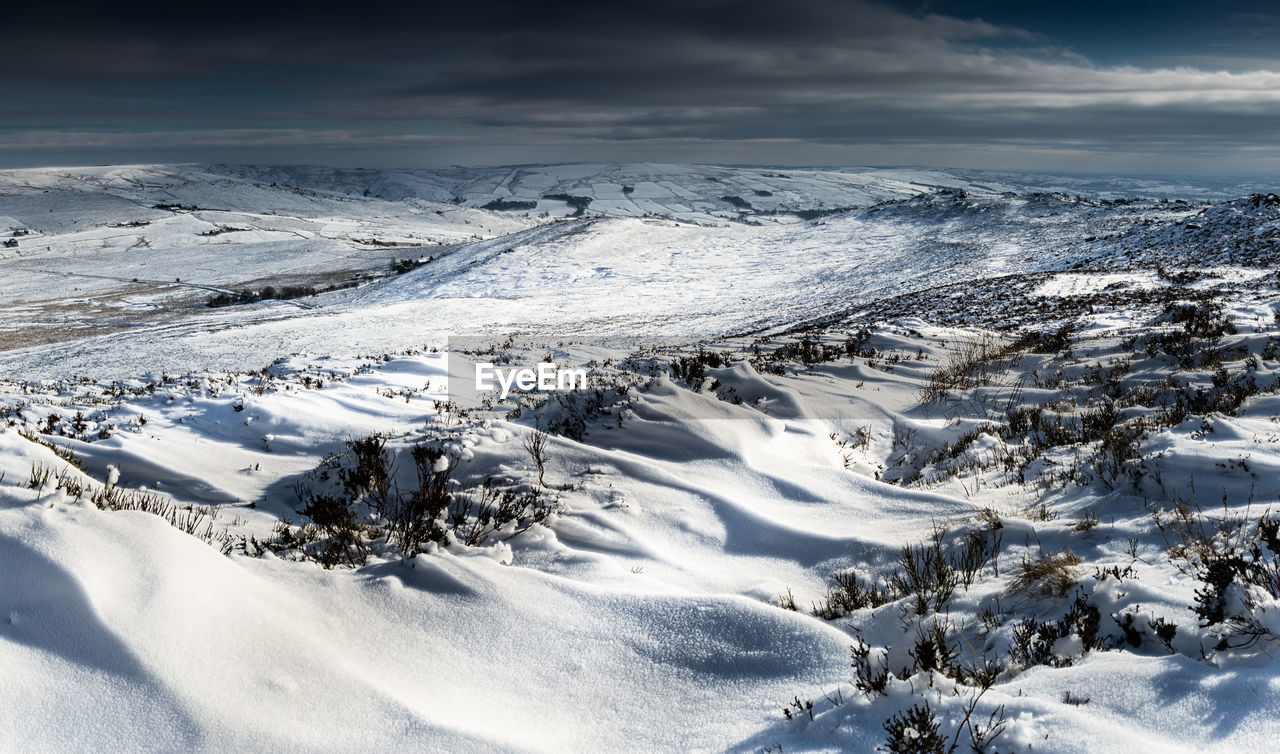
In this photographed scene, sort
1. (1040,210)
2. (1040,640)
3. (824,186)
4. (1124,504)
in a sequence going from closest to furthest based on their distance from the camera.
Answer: (1040,640) < (1124,504) < (1040,210) < (824,186)

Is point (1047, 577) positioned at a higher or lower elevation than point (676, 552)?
higher

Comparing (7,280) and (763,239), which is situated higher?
(763,239)

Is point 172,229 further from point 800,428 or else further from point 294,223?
point 800,428

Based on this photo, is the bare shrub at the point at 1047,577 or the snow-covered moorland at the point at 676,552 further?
the bare shrub at the point at 1047,577

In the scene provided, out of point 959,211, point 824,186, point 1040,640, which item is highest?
point 824,186

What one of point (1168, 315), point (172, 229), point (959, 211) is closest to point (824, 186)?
point (959, 211)

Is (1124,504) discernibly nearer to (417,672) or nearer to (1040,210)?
(417,672)

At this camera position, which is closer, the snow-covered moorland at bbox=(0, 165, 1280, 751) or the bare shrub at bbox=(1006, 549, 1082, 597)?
the snow-covered moorland at bbox=(0, 165, 1280, 751)

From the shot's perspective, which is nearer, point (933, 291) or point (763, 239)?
point (933, 291)

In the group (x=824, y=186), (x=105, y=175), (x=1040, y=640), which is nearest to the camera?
(x=1040, y=640)

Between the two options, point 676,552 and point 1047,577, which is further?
point 676,552
